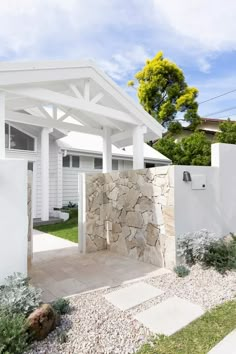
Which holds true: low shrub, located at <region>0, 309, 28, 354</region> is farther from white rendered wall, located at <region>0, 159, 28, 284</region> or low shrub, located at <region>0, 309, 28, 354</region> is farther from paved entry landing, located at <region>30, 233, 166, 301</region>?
paved entry landing, located at <region>30, 233, 166, 301</region>

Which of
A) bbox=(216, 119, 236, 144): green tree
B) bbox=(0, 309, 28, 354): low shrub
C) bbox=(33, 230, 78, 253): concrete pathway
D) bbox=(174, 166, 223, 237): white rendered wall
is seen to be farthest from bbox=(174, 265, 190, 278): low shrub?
bbox=(216, 119, 236, 144): green tree

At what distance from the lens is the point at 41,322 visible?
317 centimetres

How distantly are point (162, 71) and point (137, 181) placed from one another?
17.0 metres

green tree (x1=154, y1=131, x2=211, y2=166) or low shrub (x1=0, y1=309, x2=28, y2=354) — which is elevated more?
green tree (x1=154, y1=131, x2=211, y2=166)

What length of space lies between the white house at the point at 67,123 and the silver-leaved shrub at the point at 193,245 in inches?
102

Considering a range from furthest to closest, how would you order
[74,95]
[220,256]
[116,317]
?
[74,95] < [220,256] < [116,317]

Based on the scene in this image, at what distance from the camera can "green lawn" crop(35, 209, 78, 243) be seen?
959 centimetres

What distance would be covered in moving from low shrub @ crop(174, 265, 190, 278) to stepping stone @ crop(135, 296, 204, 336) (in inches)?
40.5

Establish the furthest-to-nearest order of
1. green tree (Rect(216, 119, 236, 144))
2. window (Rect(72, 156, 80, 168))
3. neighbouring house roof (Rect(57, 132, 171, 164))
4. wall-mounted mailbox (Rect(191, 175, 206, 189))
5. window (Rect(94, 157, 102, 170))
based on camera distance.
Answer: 1. green tree (Rect(216, 119, 236, 144))
2. window (Rect(94, 157, 102, 170))
3. window (Rect(72, 156, 80, 168))
4. neighbouring house roof (Rect(57, 132, 171, 164))
5. wall-mounted mailbox (Rect(191, 175, 206, 189))

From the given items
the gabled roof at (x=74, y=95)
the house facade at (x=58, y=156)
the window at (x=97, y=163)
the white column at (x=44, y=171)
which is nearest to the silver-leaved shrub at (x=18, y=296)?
the gabled roof at (x=74, y=95)

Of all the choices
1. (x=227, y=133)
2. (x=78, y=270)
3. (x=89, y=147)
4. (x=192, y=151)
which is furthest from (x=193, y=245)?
(x=227, y=133)

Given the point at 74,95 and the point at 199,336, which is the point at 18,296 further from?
the point at 74,95

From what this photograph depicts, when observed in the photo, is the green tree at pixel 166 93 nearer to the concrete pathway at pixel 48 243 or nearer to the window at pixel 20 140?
the window at pixel 20 140

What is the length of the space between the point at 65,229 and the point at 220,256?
692 cm
